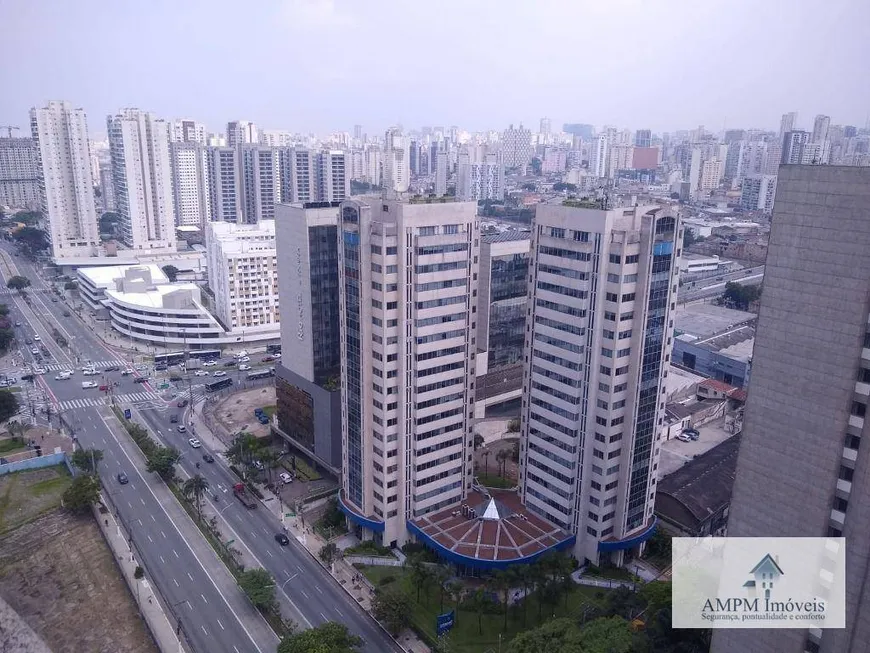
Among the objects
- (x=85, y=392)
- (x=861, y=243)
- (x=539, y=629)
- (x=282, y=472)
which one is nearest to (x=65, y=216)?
(x=85, y=392)

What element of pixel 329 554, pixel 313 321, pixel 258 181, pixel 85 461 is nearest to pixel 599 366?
pixel 329 554

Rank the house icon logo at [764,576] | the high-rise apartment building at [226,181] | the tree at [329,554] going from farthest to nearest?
the high-rise apartment building at [226,181] < the tree at [329,554] < the house icon logo at [764,576]

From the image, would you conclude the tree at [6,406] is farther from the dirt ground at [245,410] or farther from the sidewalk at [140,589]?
the sidewalk at [140,589]

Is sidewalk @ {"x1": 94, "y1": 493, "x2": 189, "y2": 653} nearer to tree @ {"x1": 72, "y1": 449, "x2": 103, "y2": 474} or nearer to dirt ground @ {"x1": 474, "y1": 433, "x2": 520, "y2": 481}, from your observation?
tree @ {"x1": 72, "y1": 449, "x2": 103, "y2": 474}

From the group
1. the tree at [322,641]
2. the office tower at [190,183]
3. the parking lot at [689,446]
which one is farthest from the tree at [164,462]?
the office tower at [190,183]

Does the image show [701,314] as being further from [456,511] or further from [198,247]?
[198,247]
